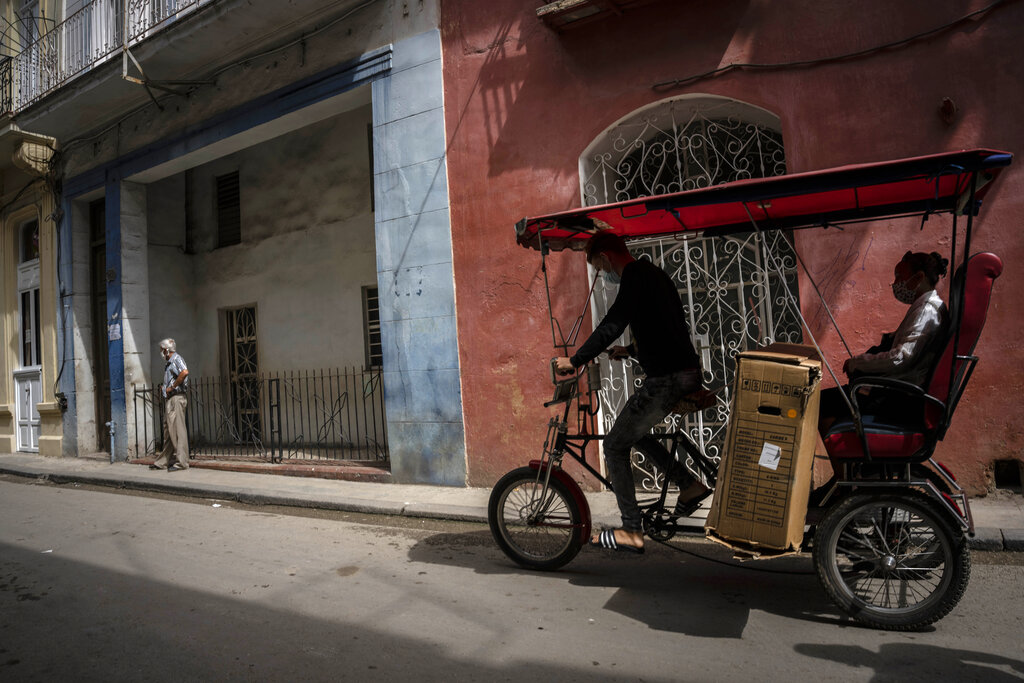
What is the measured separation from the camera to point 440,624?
3514 mm

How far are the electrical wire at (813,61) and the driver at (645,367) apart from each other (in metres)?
3.16

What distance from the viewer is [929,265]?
361 centimetres

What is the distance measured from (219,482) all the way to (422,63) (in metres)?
5.76

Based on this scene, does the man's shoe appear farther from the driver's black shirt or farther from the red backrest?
the red backrest

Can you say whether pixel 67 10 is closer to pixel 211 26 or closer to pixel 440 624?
pixel 211 26

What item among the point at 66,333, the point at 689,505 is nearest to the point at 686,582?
the point at 689,505

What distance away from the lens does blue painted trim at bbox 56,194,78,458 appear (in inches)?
481

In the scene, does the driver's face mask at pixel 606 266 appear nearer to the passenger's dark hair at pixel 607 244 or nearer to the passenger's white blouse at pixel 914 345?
the passenger's dark hair at pixel 607 244

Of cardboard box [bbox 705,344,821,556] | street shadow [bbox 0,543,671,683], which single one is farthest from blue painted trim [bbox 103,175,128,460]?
cardboard box [bbox 705,344,821,556]

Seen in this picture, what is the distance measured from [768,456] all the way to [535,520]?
164cm

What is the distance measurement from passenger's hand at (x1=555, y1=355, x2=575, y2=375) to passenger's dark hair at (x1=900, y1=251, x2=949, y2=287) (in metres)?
1.92

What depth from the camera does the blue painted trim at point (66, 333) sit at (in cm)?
1221

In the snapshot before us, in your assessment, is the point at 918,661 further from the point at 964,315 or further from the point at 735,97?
the point at 735,97

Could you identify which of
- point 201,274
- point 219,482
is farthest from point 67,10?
point 219,482
